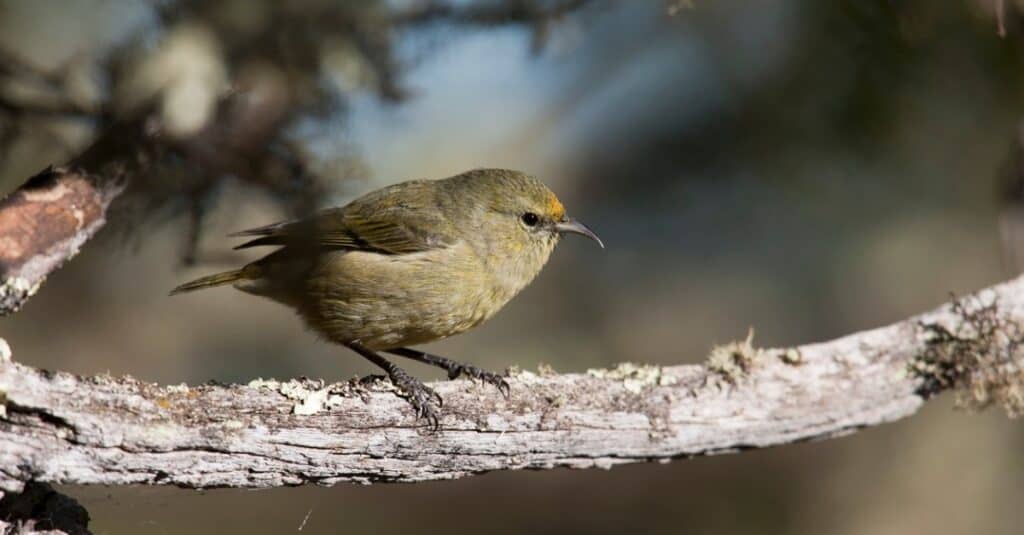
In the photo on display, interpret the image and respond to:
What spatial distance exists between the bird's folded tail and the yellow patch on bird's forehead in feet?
4.43

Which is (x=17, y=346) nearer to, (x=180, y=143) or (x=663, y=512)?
(x=180, y=143)

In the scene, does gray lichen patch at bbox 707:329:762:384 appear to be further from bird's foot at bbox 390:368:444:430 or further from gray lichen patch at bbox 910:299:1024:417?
bird's foot at bbox 390:368:444:430

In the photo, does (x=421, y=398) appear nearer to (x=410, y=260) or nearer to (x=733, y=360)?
(x=410, y=260)

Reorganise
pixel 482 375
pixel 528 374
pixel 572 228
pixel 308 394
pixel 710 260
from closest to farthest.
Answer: pixel 308 394
pixel 528 374
pixel 482 375
pixel 572 228
pixel 710 260

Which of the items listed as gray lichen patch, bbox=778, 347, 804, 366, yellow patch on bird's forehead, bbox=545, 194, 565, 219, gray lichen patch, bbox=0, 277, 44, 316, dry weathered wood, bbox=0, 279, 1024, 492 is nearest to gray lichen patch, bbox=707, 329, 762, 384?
dry weathered wood, bbox=0, 279, 1024, 492

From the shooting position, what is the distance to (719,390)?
12.8 ft

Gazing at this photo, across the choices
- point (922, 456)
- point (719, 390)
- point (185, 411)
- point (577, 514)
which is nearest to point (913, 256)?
point (922, 456)

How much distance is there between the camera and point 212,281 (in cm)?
429

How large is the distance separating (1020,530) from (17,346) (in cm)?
648

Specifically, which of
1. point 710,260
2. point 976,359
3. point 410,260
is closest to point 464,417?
point 410,260

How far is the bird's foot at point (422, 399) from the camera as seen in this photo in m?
3.42

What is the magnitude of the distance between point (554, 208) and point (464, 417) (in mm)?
1396

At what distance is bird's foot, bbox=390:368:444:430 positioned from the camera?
11.2 feet

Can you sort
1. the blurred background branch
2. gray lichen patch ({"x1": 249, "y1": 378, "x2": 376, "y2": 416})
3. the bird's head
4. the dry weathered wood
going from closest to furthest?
the dry weathered wood < gray lichen patch ({"x1": 249, "y1": 378, "x2": 376, "y2": 416}) < the blurred background branch < the bird's head
